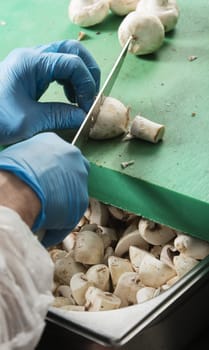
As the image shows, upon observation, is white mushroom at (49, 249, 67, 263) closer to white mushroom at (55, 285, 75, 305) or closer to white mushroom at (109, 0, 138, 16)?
white mushroom at (55, 285, 75, 305)

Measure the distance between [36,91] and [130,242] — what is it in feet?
0.97

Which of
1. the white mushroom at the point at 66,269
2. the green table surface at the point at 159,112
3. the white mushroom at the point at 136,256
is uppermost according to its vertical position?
the green table surface at the point at 159,112

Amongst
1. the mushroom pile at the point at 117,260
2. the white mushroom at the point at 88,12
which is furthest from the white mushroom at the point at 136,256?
the white mushroom at the point at 88,12

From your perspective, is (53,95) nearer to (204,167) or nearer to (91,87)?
(91,87)

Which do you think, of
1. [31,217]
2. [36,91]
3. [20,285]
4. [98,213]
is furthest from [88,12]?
[20,285]

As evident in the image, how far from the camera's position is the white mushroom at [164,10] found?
118 cm

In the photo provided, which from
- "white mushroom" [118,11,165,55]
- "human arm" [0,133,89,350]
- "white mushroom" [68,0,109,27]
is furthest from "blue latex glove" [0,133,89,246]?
"white mushroom" [68,0,109,27]

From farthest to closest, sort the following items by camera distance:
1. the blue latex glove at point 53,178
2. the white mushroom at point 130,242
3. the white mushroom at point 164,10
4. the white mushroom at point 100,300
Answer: the white mushroom at point 164,10
the white mushroom at point 130,242
the white mushroom at point 100,300
the blue latex glove at point 53,178

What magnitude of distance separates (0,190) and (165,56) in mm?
559

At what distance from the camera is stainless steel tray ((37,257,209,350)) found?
2.63ft

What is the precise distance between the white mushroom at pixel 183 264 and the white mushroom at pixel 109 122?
222 mm

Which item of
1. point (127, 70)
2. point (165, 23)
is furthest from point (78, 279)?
point (165, 23)

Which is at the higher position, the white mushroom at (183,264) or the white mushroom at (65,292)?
the white mushroom at (183,264)

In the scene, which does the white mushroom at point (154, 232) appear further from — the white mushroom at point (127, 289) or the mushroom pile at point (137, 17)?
the mushroom pile at point (137, 17)
